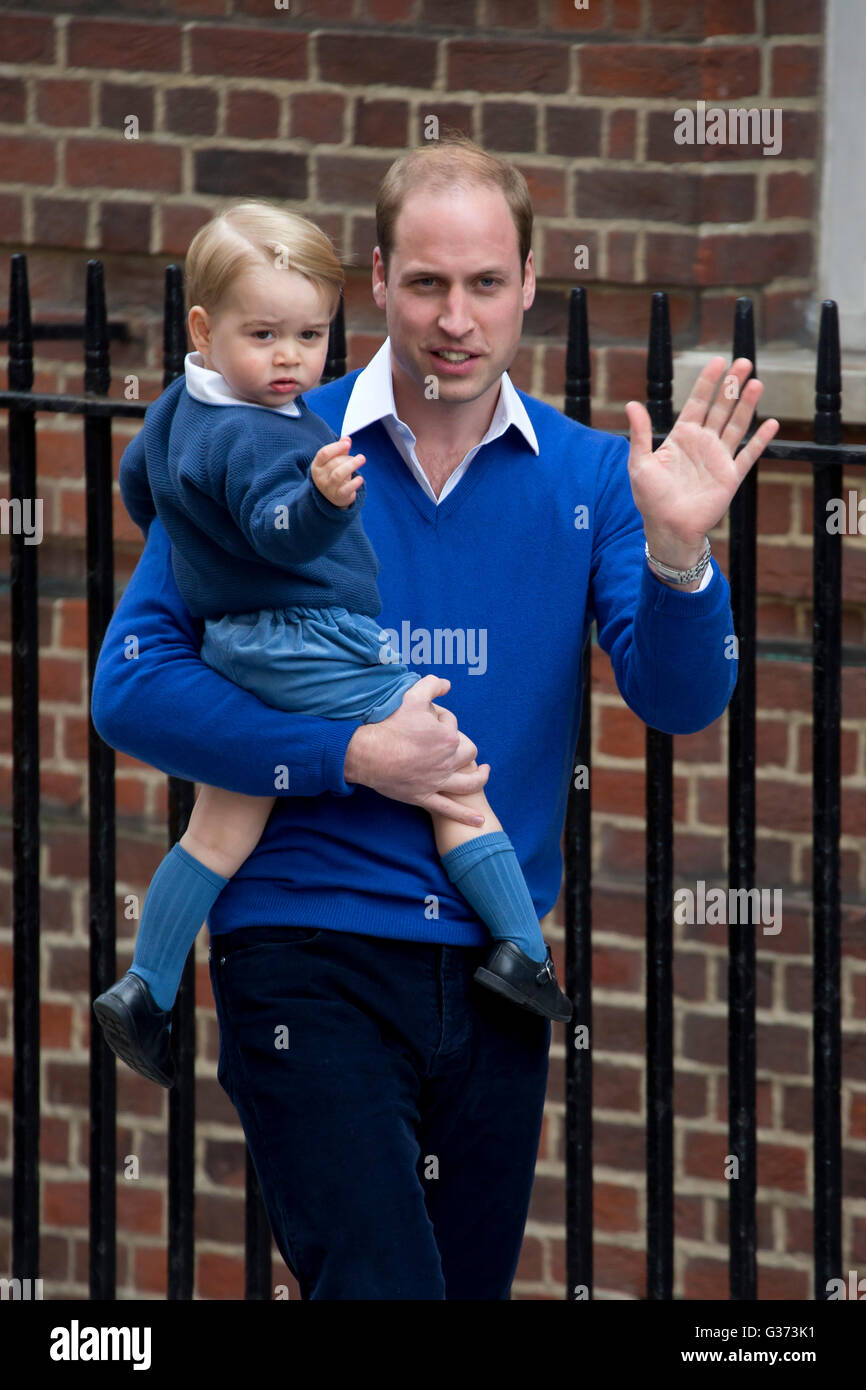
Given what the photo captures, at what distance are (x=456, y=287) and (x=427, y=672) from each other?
0.50 m

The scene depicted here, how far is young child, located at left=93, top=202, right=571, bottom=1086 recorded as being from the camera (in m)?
2.25

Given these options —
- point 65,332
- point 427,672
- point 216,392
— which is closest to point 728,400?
point 427,672

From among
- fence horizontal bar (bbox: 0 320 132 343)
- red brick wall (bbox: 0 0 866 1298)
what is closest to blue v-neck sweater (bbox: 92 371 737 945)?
red brick wall (bbox: 0 0 866 1298)

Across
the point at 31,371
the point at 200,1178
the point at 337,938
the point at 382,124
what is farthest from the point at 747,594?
the point at 200,1178

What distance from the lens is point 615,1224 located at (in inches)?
166

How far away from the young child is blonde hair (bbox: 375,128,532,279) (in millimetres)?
159

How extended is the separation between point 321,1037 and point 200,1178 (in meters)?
2.25

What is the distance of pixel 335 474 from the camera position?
83.7 inches

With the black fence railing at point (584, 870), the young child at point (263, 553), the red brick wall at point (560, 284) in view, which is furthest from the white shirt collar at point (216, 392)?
the red brick wall at point (560, 284)

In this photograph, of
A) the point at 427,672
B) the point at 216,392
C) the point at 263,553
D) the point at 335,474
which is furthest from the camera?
the point at 427,672

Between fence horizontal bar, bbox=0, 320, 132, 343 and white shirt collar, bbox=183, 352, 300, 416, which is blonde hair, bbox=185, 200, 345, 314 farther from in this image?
fence horizontal bar, bbox=0, 320, 132, 343

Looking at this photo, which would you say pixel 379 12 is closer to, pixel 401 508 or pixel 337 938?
pixel 401 508

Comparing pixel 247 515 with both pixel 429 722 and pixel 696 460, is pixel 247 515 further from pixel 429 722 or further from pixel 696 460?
pixel 696 460

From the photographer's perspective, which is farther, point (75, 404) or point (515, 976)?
point (75, 404)
